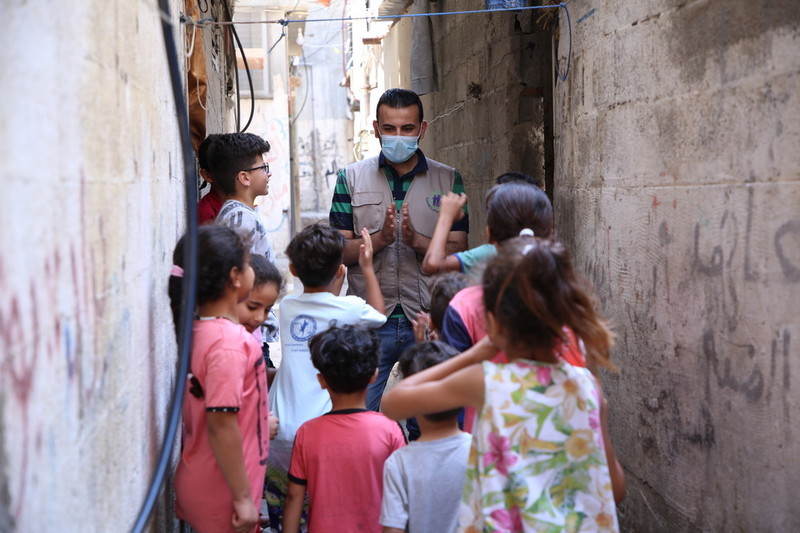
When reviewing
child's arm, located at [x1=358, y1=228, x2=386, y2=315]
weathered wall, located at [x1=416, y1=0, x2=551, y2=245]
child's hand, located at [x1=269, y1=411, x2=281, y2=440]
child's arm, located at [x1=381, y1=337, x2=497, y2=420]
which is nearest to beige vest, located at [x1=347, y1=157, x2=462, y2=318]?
child's arm, located at [x1=358, y1=228, x2=386, y2=315]

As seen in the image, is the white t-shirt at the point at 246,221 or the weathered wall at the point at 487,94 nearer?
the white t-shirt at the point at 246,221

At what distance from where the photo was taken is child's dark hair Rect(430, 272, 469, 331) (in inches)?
124

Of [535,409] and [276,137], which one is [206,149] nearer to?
[535,409]

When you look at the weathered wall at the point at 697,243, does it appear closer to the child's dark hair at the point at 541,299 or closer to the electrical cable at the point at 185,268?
the child's dark hair at the point at 541,299

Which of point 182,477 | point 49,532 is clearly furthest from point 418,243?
point 49,532

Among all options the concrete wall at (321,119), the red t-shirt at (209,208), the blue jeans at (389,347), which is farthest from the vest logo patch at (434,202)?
the concrete wall at (321,119)

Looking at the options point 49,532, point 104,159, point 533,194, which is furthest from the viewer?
point 533,194

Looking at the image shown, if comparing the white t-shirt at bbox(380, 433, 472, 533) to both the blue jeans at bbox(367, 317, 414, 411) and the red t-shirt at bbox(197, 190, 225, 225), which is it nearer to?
the blue jeans at bbox(367, 317, 414, 411)

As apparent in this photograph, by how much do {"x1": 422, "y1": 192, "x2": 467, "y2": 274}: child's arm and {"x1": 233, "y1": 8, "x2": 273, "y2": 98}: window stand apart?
11.9 meters

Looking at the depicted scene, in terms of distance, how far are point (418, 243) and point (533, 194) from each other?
1153 mm

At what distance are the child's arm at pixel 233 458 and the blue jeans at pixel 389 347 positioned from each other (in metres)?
1.37

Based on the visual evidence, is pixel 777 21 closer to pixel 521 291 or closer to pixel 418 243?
pixel 521 291

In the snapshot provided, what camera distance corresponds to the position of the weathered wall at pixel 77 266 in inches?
53.7

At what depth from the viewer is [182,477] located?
274cm
